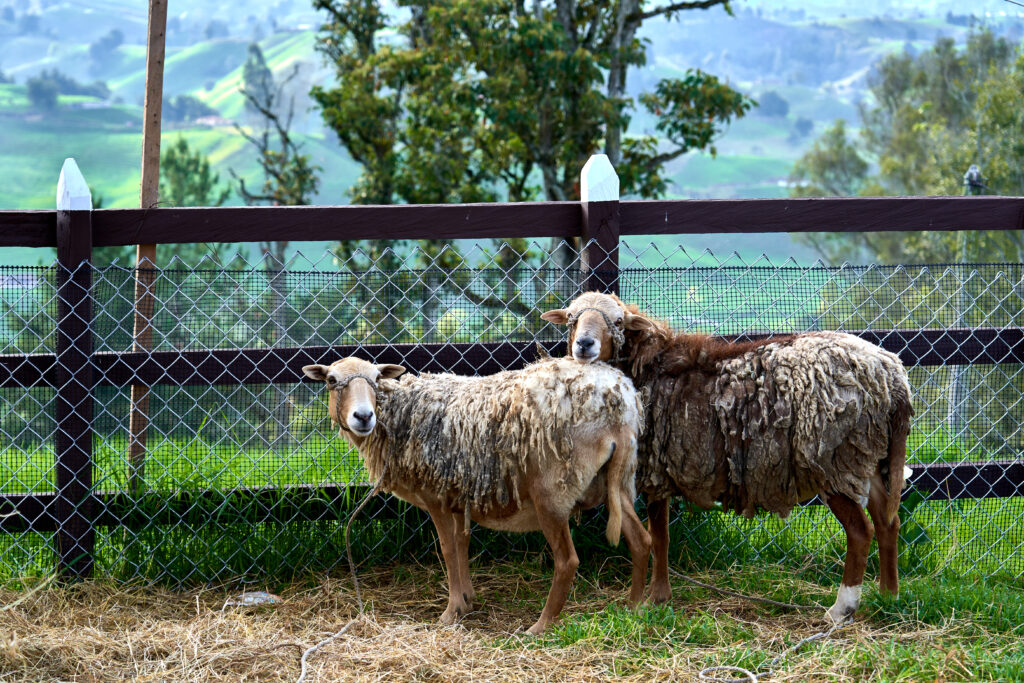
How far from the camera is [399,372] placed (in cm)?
416

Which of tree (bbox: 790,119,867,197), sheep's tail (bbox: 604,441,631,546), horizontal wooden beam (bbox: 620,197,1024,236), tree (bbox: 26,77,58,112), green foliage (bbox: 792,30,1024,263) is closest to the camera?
sheep's tail (bbox: 604,441,631,546)

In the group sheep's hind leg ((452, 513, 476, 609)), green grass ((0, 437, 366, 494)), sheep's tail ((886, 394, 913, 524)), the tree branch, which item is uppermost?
Answer: the tree branch

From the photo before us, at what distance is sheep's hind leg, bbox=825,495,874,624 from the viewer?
13.2ft

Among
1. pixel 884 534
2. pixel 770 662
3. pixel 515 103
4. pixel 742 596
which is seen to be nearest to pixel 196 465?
pixel 742 596

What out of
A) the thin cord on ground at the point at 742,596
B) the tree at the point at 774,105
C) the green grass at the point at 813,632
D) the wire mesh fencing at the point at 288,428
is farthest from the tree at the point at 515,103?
the tree at the point at 774,105

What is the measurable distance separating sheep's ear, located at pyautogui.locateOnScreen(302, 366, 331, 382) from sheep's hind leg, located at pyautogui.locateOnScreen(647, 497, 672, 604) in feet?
5.18

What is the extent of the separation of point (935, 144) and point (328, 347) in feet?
148

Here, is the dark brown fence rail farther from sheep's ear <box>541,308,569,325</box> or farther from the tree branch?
the tree branch

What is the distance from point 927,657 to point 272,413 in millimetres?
3111

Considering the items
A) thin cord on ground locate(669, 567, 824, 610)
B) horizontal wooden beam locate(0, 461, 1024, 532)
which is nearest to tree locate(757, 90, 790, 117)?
horizontal wooden beam locate(0, 461, 1024, 532)

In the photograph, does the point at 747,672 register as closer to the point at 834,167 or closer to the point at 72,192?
the point at 72,192

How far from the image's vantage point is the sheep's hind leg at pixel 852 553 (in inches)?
158

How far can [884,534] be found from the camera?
13.7 feet

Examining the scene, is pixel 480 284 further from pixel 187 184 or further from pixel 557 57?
pixel 187 184
